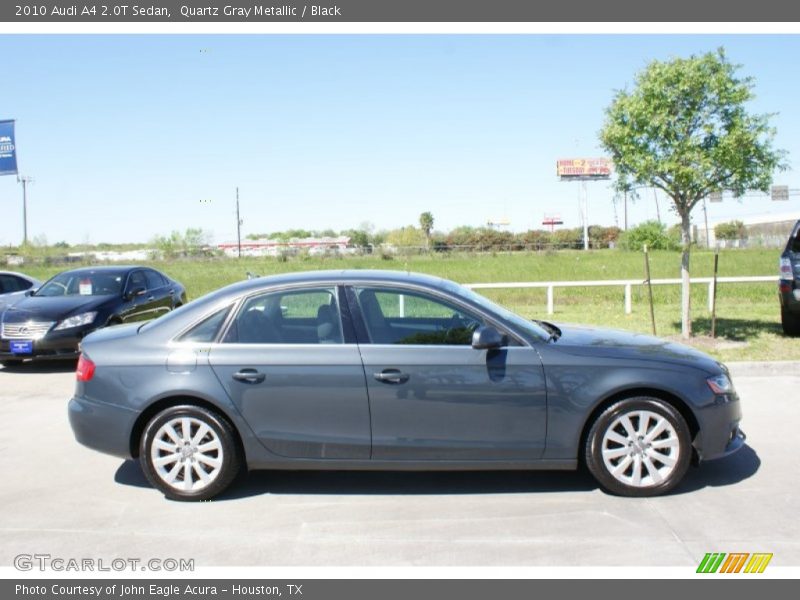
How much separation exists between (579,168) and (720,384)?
105875 millimetres

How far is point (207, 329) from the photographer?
5.04 m

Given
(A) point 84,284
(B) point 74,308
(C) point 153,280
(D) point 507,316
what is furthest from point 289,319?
(C) point 153,280

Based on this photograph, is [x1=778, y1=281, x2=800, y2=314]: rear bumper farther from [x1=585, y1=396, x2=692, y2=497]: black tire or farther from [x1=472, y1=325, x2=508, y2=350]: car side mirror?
[x1=472, y1=325, x2=508, y2=350]: car side mirror

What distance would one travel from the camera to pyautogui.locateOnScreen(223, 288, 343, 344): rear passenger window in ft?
16.3

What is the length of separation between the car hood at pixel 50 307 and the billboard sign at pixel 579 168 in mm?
101092

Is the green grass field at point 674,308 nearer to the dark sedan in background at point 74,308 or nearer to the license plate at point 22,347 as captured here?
the dark sedan in background at point 74,308

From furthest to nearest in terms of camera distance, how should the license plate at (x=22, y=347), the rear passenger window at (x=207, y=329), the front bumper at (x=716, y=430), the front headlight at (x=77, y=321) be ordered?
the front headlight at (x=77, y=321), the license plate at (x=22, y=347), the rear passenger window at (x=207, y=329), the front bumper at (x=716, y=430)

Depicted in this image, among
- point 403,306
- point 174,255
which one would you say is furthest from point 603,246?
point 403,306

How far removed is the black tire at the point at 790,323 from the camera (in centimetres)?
1096

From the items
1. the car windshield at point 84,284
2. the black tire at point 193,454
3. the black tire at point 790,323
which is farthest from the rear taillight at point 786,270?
the car windshield at point 84,284

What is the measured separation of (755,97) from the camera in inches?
406

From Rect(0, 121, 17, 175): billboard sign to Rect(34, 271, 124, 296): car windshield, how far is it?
11943 millimetres

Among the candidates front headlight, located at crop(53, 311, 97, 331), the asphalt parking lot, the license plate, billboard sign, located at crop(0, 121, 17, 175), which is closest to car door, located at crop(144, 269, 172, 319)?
front headlight, located at crop(53, 311, 97, 331)
